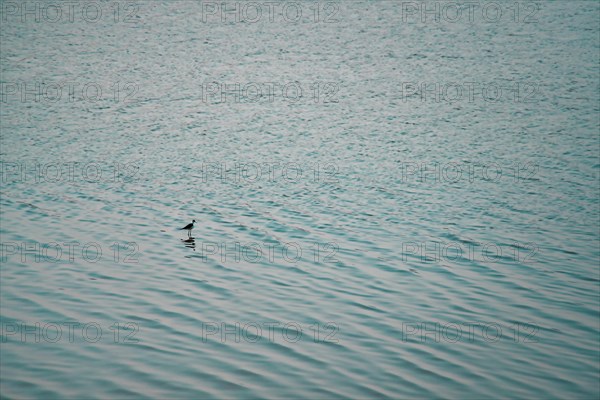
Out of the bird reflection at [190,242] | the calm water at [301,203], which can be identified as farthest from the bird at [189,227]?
the calm water at [301,203]

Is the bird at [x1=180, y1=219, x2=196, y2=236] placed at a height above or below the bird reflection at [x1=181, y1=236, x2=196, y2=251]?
above

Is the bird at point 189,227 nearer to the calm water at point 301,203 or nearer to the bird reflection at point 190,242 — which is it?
the bird reflection at point 190,242

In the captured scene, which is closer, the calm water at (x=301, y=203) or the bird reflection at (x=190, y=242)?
the calm water at (x=301, y=203)

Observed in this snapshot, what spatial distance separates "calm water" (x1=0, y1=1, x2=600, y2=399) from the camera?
13148 mm

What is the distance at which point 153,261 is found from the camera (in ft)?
Answer: 61.1

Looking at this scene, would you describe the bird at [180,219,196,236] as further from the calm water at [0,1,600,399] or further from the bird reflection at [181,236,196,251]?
the calm water at [0,1,600,399]

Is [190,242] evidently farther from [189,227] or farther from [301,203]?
[301,203]

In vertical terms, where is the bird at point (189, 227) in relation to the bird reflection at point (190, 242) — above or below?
above

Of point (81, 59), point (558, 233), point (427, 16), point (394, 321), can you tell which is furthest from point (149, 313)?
point (427, 16)

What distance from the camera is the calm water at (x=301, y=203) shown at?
518 inches

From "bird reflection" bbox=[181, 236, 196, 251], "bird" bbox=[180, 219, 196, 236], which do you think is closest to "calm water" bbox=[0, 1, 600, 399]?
"bird reflection" bbox=[181, 236, 196, 251]

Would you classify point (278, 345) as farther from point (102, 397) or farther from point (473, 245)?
point (473, 245)

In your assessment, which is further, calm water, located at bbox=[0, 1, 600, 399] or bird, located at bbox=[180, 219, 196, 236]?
bird, located at bbox=[180, 219, 196, 236]

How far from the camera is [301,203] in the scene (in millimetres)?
24891
